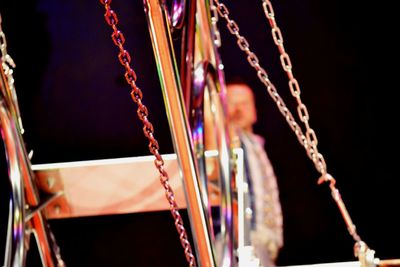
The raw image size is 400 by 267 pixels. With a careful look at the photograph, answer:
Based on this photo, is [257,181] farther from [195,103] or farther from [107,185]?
[195,103]

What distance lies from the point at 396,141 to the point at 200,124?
0.68m

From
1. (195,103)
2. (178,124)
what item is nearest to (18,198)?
(195,103)

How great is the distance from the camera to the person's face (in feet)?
4.29

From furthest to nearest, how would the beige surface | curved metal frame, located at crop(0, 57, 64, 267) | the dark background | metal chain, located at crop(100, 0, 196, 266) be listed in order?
1. the dark background
2. the beige surface
3. curved metal frame, located at crop(0, 57, 64, 267)
4. metal chain, located at crop(100, 0, 196, 266)

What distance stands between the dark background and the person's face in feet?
0.07

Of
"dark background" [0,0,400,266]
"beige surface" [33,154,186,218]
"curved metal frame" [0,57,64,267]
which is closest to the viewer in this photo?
"curved metal frame" [0,57,64,267]

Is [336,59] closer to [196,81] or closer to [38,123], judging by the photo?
[196,81]

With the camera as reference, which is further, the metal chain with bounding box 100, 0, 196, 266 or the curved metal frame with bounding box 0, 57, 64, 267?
the curved metal frame with bounding box 0, 57, 64, 267

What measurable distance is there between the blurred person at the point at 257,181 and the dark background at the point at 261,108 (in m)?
0.02

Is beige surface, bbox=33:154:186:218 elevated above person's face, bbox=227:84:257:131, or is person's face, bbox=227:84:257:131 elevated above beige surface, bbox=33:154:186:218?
person's face, bbox=227:84:257:131

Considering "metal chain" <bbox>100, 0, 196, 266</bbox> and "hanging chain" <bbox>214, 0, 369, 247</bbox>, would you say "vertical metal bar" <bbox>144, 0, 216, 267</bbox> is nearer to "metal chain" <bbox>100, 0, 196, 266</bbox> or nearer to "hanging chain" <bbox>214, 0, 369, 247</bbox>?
"metal chain" <bbox>100, 0, 196, 266</bbox>

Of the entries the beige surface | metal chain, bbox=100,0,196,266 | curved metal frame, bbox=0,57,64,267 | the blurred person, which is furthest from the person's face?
metal chain, bbox=100,0,196,266

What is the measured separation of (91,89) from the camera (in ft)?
4.23

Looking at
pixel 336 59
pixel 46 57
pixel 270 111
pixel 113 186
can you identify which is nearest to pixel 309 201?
pixel 270 111
